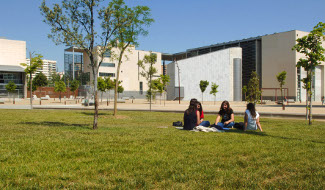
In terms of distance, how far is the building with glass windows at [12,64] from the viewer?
59188mm

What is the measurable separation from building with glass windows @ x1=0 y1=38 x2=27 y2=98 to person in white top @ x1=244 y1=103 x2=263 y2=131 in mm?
56887

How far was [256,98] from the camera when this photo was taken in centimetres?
2539

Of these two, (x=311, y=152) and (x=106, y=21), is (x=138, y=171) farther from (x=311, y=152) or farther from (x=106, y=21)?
(x=106, y=21)

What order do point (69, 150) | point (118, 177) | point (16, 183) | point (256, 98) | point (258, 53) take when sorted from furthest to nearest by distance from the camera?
point (258, 53) < point (256, 98) < point (69, 150) < point (118, 177) < point (16, 183)

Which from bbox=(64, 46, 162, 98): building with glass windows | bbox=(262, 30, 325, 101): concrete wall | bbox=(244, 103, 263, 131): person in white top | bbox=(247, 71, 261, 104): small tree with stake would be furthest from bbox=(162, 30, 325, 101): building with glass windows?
bbox=(244, 103, 263, 131): person in white top

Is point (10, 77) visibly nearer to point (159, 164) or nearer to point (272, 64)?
point (272, 64)

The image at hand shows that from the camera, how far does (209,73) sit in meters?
68.2

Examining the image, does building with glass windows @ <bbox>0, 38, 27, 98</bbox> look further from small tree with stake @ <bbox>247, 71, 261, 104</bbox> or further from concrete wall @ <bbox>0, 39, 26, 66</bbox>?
small tree with stake @ <bbox>247, 71, 261, 104</bbox>

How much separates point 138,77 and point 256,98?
6753 centimetres

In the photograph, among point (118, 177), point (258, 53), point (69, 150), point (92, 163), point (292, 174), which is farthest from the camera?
point (258, 53)

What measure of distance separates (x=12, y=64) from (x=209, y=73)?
44.0 metres

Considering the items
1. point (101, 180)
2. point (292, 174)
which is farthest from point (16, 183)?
Result: point (292, 174)

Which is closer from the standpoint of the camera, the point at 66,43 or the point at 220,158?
the point at 220,158

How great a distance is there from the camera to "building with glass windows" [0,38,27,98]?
5919 centimetres
